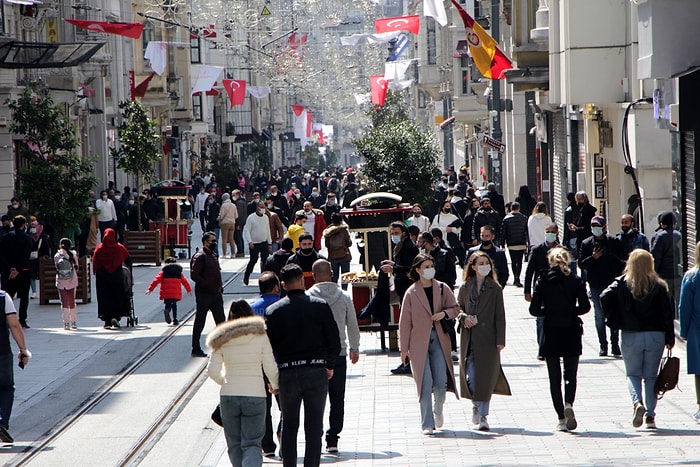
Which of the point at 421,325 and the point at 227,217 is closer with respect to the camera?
the point at 421,325

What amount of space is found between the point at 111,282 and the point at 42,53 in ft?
37.6

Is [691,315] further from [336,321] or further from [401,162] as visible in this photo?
[401,162]

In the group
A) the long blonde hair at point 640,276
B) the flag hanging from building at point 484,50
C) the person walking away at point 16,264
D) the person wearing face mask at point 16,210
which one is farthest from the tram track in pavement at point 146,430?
the flag hanging from building at point 484,50

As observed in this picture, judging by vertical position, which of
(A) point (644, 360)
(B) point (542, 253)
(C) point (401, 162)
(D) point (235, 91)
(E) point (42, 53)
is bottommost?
(A) point (644, 360)

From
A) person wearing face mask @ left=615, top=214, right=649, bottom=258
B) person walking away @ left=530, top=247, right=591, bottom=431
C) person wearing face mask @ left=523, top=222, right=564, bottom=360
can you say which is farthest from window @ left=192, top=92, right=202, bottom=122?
person walking away @ left=530, top=247, right=591, bottom=431

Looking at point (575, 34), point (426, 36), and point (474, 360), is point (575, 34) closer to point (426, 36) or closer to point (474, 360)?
point (474, 360)

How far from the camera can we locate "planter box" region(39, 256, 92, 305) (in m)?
23.6

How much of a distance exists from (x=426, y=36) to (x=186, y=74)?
743 inches

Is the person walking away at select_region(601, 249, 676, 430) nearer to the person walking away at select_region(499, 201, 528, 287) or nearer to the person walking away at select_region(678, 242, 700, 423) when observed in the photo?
the person walking away at select_region(678, 242, 700, 423)

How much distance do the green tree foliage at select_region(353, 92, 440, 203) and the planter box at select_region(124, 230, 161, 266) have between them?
598 cm

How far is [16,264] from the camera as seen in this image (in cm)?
2100

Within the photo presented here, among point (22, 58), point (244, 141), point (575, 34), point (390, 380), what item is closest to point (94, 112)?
point (22, 58)

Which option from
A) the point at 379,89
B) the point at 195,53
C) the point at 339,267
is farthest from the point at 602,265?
the point at 195,53

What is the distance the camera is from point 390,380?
1464cm
